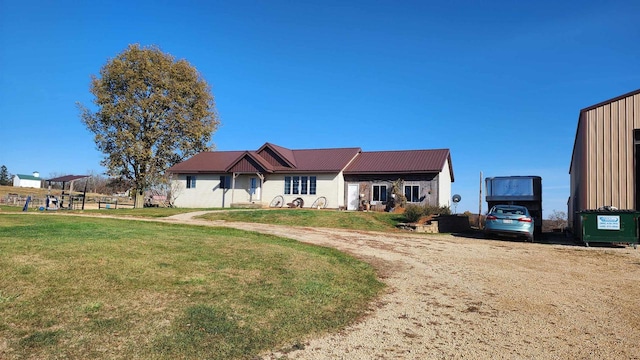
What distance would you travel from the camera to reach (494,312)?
6004 millimetres

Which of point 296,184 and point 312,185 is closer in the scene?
point 312,185

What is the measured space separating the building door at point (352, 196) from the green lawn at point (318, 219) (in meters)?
6.66

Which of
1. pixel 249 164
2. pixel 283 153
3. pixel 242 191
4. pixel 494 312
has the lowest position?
pixel 494 312

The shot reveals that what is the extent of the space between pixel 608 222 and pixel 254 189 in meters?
24.6

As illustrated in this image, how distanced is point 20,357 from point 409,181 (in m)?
27.4

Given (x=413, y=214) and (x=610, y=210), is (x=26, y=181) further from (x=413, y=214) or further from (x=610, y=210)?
(x=610, y=210)

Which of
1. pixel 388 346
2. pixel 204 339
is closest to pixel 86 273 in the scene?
pixel 204 339

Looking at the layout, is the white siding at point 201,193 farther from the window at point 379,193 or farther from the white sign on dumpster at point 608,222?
the white sign on dumpster at point 608,222

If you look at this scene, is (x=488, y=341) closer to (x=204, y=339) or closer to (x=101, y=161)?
(x=204, y=339)

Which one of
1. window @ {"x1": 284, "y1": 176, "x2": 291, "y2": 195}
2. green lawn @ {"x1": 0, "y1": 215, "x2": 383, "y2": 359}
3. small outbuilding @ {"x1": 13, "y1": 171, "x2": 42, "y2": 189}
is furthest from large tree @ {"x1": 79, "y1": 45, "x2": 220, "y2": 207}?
small outbuilding @ {"x1": 13, "y1": 171, "x2": 42, "y2": 189}

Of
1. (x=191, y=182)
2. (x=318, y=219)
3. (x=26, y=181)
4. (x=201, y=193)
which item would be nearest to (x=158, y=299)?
(x=318, y=219)

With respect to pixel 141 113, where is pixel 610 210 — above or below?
below

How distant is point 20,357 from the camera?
3828 millimetres

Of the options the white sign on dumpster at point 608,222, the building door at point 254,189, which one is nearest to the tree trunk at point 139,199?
the building door at point 254,189
